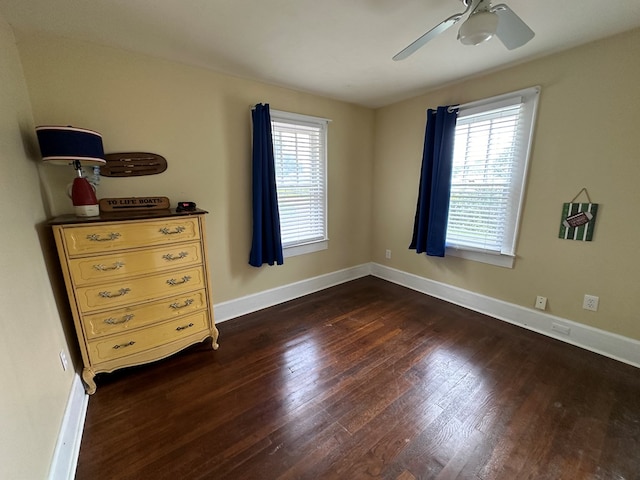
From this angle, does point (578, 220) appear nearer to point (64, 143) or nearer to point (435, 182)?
point (435, 182)

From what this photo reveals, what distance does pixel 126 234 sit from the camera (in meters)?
1.75

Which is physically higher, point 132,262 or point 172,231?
point 172,231

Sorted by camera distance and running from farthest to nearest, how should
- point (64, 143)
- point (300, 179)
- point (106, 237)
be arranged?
point (300, 179)
point (106, 237)
point (64, 143)

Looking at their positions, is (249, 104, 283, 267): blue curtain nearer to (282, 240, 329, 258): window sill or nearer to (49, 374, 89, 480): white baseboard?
(282, 240, 329, 258): window sill

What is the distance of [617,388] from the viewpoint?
177cm

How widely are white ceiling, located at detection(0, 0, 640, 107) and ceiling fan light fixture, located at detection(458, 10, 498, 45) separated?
1.10 feet

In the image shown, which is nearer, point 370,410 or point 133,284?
point 370,410

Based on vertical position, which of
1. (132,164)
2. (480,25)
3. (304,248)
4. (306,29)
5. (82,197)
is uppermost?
(306,29)

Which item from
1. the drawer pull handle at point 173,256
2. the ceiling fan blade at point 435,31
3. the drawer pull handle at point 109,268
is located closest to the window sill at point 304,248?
the drawer pull handle at point 173,256

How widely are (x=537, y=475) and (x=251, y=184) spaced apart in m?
2.83

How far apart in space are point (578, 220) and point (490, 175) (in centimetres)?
77

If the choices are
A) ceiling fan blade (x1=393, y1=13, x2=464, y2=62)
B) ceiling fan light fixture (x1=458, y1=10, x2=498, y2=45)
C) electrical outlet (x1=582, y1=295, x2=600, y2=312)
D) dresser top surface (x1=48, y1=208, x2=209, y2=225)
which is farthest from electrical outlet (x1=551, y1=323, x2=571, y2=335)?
dresser top surface (x1=48, y1=208, x2=209, y2=225)

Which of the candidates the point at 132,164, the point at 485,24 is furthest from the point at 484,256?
the point at 132,164

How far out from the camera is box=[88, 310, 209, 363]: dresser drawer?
1.76 m
